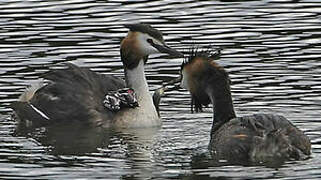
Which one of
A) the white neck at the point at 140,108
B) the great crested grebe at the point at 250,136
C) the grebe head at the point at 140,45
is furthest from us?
the grebe head at the point at 140,45

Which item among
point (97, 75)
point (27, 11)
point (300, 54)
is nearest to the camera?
point (97, 75)

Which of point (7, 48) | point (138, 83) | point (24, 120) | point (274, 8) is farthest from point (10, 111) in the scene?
point (274, 8)

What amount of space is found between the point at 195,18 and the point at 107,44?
220 centimetres

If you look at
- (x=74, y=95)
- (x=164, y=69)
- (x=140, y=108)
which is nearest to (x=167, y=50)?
(x=140, y=108)

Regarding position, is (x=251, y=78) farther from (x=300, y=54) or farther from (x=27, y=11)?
(x=27, y=11)

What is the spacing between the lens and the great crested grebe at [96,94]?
632 inches

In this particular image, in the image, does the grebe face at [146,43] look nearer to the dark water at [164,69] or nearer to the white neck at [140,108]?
the white neck at [140,108]

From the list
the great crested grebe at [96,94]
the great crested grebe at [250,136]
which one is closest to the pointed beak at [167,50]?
the great crested grebe at [96,94]

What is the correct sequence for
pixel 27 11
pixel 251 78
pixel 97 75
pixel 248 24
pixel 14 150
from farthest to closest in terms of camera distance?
1. pixel 27 11
2. pixel 248 24
3. pixel 251 78
4. pixel 97 75
5. pixel 14 150

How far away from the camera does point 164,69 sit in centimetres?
1823

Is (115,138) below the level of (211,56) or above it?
below

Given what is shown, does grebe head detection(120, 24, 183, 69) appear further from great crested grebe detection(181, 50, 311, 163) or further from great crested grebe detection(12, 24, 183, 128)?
great crested grebe detection(181, 50, 311, 163)

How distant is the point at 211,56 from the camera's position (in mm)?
14352

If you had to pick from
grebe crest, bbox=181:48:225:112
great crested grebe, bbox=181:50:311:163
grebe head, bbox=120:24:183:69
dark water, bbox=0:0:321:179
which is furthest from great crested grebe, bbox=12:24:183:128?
great crested grebe, bbox=181:50:311:163
